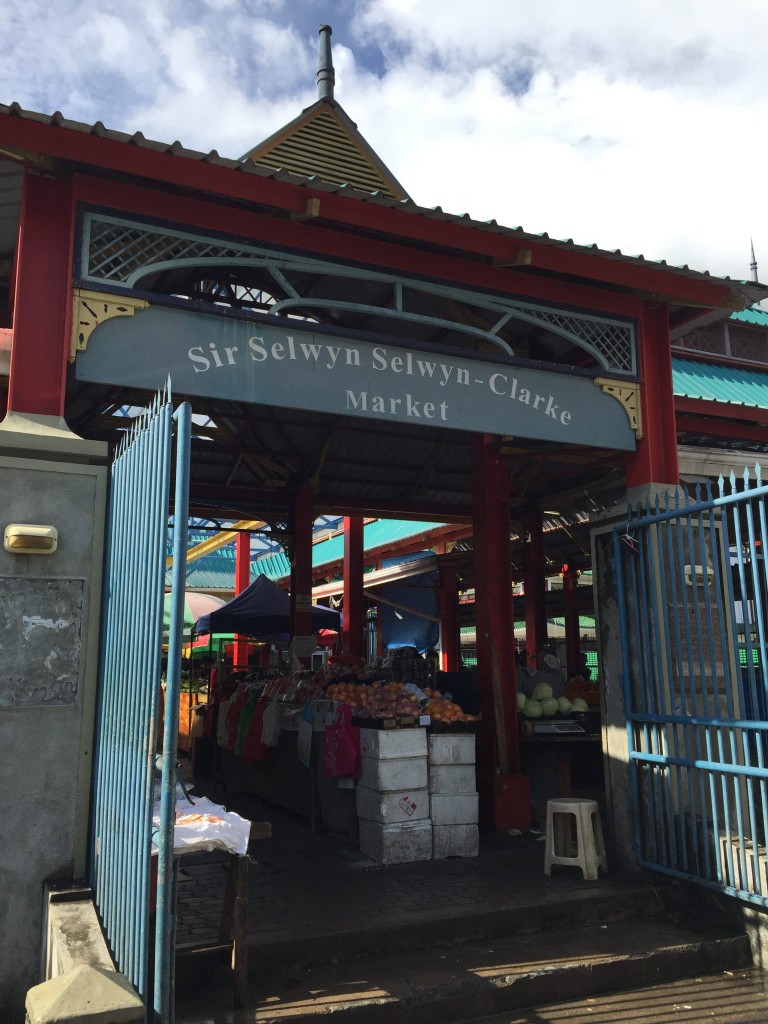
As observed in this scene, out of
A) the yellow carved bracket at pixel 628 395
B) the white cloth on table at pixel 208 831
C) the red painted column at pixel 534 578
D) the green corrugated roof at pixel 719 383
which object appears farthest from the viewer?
the red painted column at pixel 534 578

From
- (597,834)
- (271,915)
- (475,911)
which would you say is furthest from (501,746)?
(271,915)

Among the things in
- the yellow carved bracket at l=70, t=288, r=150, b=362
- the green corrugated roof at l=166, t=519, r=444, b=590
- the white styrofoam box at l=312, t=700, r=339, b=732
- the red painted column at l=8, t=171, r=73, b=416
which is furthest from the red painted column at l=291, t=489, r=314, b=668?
the red painted column at l=8, t=171, r=73, b=416

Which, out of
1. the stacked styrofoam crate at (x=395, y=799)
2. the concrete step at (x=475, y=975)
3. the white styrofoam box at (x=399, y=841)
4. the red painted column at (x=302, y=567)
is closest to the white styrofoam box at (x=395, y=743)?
the stacked styrofoam crate at (x=395, y=799)

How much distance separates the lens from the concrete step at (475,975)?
4.80 metres

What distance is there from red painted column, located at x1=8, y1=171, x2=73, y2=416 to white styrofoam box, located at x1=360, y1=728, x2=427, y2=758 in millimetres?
4043

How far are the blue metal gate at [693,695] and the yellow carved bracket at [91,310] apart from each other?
165 inches

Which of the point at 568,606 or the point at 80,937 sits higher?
the point at 568,606

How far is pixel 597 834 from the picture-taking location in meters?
7.03

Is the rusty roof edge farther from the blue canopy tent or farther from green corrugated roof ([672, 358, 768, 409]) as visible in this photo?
the blue canopy tent

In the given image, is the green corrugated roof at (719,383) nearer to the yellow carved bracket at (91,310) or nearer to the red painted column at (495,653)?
the red painted column at (495,653)

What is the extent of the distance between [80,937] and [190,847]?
653mm

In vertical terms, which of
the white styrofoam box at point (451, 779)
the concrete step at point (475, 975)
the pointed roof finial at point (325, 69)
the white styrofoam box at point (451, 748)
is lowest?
the concrete step at point (475, 975)

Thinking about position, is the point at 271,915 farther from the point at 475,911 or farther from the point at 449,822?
the point at 449,822

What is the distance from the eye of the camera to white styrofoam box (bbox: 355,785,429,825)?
298 inches
